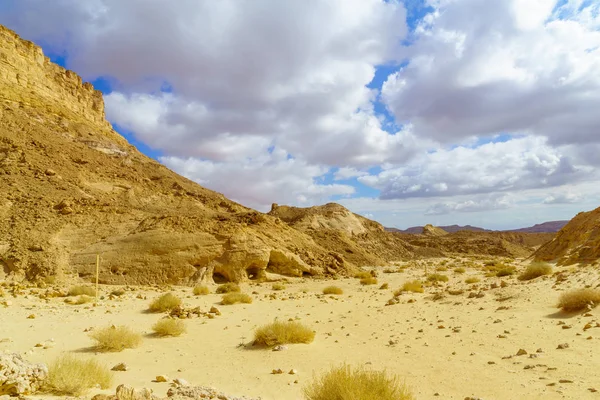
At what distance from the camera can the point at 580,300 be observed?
956 cm

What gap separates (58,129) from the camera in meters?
36.5

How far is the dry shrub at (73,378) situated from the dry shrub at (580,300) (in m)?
10.4

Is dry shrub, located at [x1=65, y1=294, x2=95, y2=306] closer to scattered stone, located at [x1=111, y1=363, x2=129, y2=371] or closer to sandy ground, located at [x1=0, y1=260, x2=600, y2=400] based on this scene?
sandy ground, located at [x1=0, y1=260, x2=600, y2=400]

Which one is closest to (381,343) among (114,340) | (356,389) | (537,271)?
(356,389)

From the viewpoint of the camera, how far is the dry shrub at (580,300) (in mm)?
9430

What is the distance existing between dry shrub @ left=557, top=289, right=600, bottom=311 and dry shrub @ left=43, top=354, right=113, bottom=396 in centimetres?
1037

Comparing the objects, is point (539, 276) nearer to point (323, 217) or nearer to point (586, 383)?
point (586, 383)

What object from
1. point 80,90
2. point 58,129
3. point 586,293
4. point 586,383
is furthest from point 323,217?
point 586,383

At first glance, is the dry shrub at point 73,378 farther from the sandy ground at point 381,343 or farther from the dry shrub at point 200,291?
the dry shrub at point 200,291

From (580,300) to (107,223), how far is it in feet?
72.9

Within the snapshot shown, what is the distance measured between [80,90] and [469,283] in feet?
171

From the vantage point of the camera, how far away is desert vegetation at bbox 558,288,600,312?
371 inches

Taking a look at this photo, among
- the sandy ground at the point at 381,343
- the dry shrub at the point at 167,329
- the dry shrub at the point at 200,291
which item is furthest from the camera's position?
the dry shrub at the point at 200,291

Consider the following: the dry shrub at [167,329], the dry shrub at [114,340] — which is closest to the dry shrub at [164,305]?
the dry shrub at [167,329]
